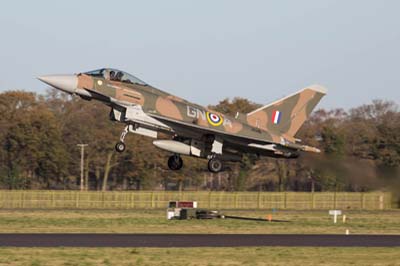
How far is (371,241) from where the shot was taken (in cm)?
3450

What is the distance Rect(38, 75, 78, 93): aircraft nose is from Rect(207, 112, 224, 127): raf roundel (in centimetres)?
701

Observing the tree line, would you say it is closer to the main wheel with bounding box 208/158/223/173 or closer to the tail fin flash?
the tail fin flash

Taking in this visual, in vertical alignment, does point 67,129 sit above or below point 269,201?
above

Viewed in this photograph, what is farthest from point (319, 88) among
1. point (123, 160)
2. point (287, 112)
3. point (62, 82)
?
point (123, 160)

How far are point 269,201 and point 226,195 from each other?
11.4 ft

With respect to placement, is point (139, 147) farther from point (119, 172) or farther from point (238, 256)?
point (238, 256)

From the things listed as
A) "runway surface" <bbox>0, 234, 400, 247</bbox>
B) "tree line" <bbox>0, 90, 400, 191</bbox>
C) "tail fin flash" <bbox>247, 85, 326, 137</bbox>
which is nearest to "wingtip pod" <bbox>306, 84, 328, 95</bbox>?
"tail fin flash" <bbox>247, 85, 326, 137</bbox>

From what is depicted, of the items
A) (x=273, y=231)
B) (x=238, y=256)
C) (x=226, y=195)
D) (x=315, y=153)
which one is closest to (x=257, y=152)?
(x=315, y=153)

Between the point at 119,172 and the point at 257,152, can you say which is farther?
the point at 119,172

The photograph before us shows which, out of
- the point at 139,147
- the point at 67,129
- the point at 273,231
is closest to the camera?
the point at 273,231

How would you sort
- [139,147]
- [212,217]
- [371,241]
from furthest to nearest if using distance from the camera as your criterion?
1. [139,147]
2. [212,217]
3. [371,241]

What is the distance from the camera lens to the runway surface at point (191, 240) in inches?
1251

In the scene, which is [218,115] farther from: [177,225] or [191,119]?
[177,225]

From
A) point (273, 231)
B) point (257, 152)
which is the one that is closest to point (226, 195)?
point (257, 152)
